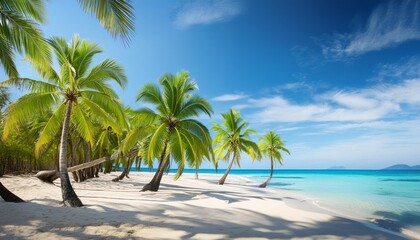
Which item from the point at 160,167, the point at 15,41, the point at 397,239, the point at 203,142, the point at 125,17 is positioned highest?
the point at 15,41

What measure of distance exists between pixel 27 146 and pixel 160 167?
→ 18.8m

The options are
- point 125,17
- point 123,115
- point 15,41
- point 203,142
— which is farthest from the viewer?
point 203,142

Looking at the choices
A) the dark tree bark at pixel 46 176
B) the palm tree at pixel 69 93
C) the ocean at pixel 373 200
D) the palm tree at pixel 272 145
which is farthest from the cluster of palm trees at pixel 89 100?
the palm tree at pixel 272 145

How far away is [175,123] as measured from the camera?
13984 mm

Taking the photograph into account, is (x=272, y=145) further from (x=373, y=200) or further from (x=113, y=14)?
(x=113, y=14)

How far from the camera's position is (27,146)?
2594 cm

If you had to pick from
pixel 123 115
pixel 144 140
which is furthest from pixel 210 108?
pixel 123 115

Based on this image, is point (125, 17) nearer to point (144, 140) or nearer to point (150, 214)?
point (150, 214)

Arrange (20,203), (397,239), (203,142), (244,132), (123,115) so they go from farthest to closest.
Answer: (244,132), (203,142), (123,115), (20,203), (397,239)

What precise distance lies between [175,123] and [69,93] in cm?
561

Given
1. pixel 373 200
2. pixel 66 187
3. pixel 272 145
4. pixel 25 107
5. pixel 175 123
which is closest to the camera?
pixel 66 187

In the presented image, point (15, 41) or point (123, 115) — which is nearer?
point (15, 41)

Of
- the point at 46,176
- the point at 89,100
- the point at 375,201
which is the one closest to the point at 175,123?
the point at 89,100

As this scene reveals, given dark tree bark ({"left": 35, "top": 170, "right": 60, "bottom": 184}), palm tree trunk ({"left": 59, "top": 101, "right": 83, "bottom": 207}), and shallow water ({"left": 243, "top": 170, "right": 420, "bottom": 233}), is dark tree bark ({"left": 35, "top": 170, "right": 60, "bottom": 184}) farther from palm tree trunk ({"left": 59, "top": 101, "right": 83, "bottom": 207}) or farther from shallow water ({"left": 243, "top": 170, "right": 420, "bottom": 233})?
shallow water ({"left": 243, "top": 170, "right": 420, "bottom": 233})
